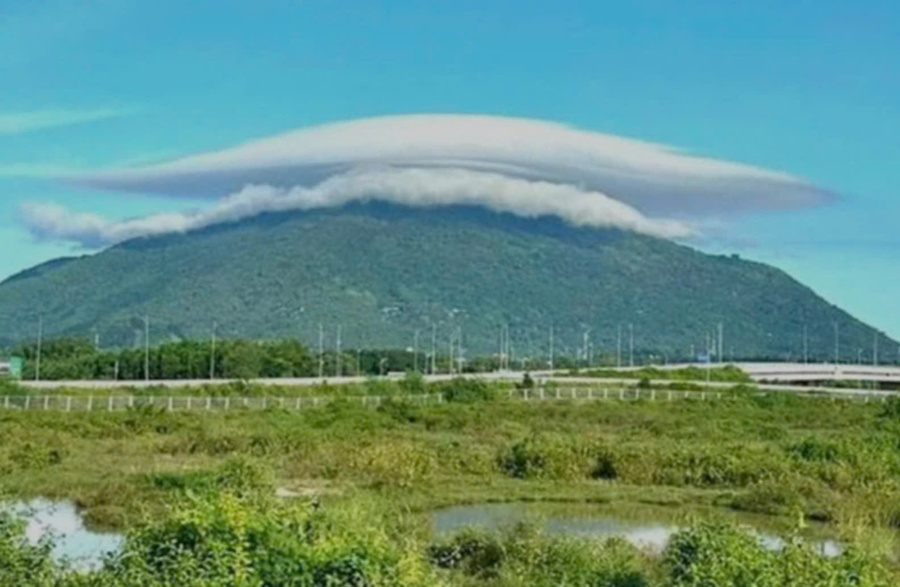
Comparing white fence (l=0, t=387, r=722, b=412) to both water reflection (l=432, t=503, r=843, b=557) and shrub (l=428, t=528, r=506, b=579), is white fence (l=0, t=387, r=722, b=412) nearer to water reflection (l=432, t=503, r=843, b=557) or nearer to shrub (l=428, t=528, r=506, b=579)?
water reflection (l=432, t=503, r=843, b=557)

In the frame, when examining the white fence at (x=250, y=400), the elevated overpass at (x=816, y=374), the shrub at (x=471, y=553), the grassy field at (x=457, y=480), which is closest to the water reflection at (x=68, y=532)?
the grassy field at (x=457, y=480)

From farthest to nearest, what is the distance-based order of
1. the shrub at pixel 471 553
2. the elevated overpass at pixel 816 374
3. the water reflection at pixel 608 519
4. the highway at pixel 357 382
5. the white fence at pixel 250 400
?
the elevated overpass at pixel 816 374
the highway at pixel 357 382
the white fence at pixel 250 400
the water reflection at pixel 608 519
the shrub at pixel 471 553

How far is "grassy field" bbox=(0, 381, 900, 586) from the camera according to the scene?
54.0 ft

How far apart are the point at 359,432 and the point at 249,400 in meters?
23.0

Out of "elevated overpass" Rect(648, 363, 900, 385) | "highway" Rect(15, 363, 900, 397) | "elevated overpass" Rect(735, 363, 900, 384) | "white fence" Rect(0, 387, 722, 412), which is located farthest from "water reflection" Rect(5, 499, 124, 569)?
"elevated overpass" Rect(735, 363, 900, 384)

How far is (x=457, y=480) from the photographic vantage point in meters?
40.2

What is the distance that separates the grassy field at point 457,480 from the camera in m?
16.5

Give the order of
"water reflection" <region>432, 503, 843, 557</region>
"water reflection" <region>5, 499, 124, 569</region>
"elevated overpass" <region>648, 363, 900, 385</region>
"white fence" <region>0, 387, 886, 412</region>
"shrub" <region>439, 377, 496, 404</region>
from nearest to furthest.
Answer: "water reflection" <region>5, 499, 124, 569</region> < "water reflection" <region>432, 503, 843, 557</region> < "white fence" <region>0, 387, 886, 412</region> < "shrub" <region>439, 377, 496, 404</region> < "elevated overpass" <region>648, 363, 900, 385</region>

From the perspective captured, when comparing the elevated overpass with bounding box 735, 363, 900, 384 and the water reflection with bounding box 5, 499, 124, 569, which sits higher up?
the elevated overpass with bounding box 735, 363, 900, 384

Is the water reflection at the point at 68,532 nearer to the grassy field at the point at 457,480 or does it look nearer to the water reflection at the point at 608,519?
the grassy field at the point at 457,480

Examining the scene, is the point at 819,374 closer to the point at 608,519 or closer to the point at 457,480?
the point at 457,480

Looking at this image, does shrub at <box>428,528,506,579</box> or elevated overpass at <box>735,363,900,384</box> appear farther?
elevated overpass at <box>735,363,900,384</box>

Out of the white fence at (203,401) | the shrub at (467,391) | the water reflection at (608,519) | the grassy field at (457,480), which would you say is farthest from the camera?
the shrub at (467,391)

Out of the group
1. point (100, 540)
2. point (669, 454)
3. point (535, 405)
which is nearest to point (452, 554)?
point (100, 540)
